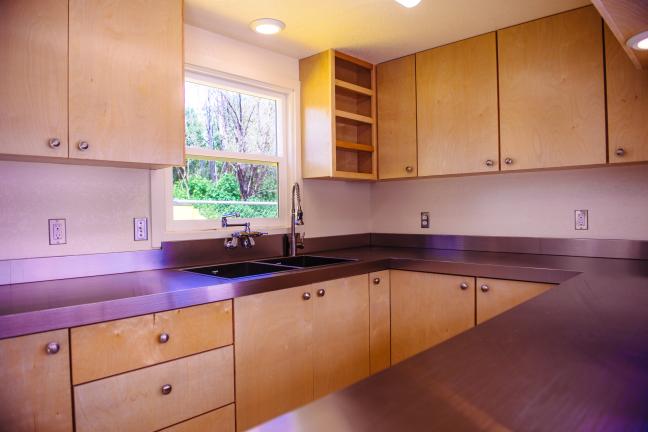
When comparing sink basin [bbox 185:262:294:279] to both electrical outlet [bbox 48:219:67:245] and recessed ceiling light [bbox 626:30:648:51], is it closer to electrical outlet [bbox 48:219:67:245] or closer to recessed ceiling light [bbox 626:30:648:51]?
electrical outlet [bbox 48:219:67:245]

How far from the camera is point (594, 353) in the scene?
2.52 ft

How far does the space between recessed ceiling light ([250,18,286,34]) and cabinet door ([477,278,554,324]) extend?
1.68 metres

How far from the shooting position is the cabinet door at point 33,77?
4.66ft

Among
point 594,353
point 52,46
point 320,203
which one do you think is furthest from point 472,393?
point 320,203

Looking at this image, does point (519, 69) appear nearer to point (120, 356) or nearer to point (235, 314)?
point (235, 314)

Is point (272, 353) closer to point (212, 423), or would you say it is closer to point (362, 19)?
point (212, 423)

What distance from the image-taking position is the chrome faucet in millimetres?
2583

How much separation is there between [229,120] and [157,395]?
1562 millimetres

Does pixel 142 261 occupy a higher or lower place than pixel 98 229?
lower

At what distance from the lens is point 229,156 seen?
8.00ft

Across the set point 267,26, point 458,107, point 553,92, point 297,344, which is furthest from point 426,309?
point 267,26

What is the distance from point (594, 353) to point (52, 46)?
1.85 m

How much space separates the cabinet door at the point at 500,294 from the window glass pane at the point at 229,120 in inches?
59.5

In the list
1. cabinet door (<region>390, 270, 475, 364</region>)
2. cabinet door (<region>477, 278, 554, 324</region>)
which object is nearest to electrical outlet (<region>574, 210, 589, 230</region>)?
cabinet door (<region>477, 278, 554, 324</region>)
